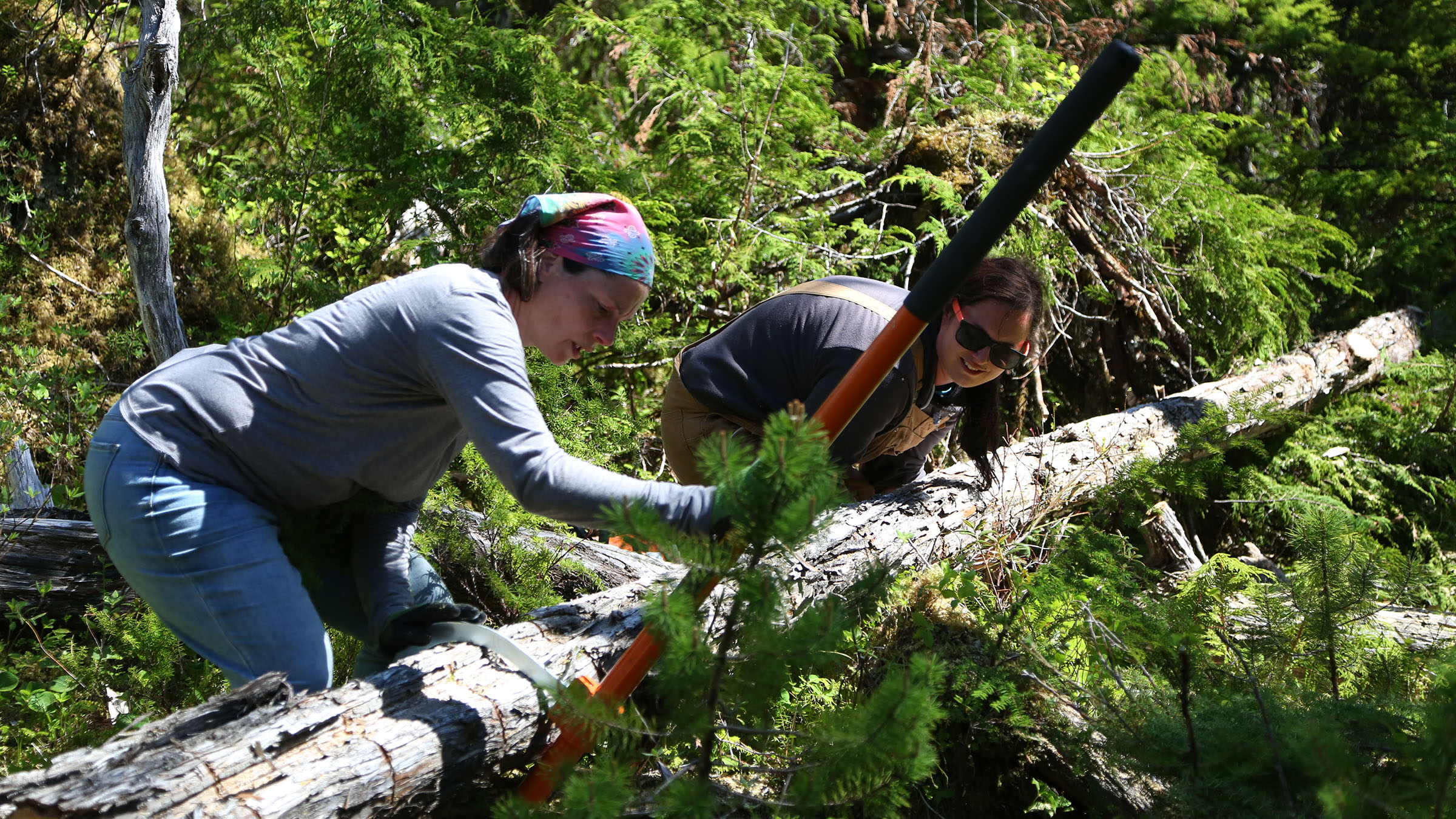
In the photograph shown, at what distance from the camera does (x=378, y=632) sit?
241 centimetres

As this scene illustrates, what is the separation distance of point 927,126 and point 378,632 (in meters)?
4.97

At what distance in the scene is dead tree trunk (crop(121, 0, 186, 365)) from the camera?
12.8 ft

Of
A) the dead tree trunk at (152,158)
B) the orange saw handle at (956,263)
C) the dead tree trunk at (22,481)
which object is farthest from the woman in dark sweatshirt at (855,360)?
the dead tree trunk at (22,481)

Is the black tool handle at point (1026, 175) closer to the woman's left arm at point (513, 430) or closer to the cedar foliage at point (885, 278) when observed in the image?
the cedar foliage at point (885, 278)

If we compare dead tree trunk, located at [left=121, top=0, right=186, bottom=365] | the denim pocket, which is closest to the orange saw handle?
the denim pocket

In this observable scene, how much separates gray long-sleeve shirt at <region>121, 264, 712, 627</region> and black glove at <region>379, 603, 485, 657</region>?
13.1 inches

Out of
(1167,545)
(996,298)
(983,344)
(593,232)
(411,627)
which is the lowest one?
(1167,545)

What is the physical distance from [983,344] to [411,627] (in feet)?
6.35

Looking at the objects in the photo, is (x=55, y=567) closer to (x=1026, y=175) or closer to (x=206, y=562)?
(x=206, y=562)

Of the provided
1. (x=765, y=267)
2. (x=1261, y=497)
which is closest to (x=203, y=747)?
(x=765, y=267)

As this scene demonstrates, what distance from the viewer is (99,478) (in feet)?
6.74

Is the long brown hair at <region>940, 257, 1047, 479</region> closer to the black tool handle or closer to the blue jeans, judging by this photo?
the black tool handle

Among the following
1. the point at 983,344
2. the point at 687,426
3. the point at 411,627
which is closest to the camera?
the point at 411,627

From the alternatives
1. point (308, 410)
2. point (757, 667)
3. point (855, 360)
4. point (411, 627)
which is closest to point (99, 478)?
point (308, 410)
